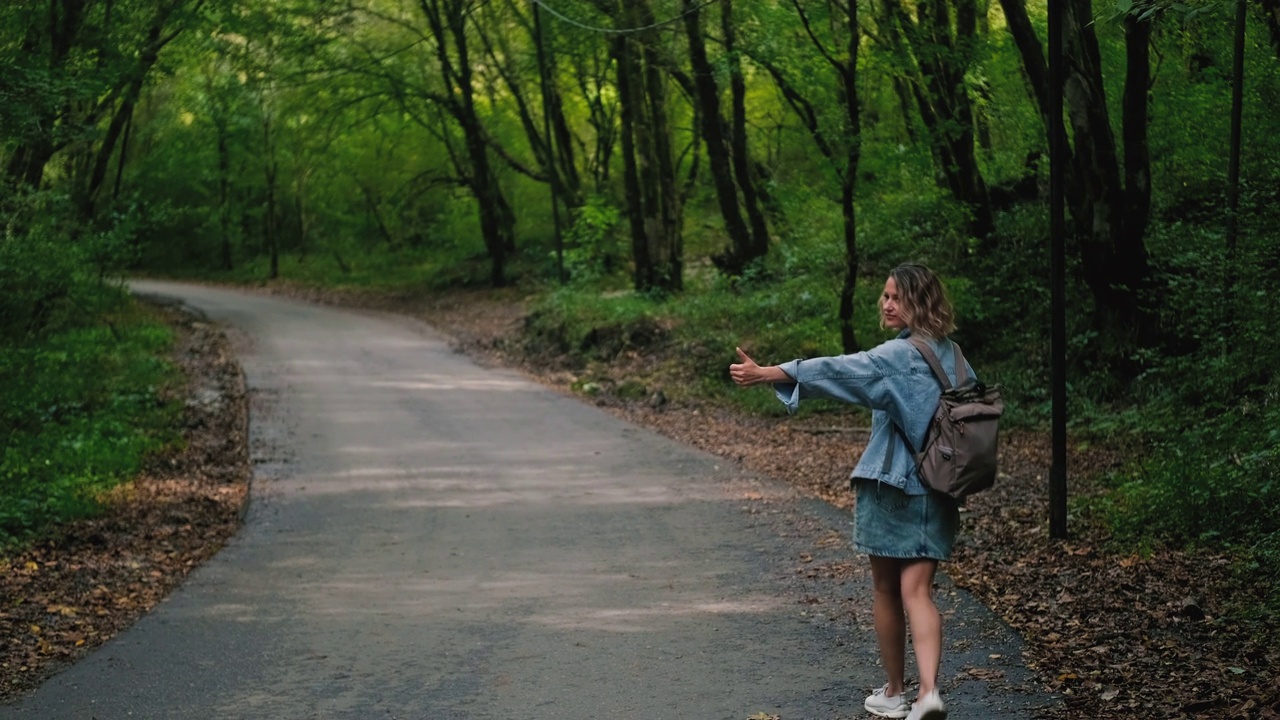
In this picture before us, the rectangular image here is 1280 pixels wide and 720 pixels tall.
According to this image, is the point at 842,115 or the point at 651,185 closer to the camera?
the point at 842,115

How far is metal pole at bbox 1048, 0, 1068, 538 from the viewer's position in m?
8.48

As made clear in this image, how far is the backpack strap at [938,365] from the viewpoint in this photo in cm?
476

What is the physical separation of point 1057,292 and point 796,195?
1241 cm

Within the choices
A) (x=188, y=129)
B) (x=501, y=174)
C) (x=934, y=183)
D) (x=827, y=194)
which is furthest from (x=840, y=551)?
(x=188, y=129)

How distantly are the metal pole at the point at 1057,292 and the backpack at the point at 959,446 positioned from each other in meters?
4.06

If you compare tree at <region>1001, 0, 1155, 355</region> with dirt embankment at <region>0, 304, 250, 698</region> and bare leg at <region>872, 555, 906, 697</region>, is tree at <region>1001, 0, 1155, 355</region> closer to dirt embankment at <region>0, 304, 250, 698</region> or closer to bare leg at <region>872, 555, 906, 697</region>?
bare leg at <region>872, 555, 906, 697</region>

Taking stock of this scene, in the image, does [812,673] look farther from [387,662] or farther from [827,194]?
[827,194]

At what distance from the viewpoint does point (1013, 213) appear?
19.9 metres

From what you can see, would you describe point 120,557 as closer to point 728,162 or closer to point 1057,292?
point 1057,292

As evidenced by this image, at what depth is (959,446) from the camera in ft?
15.2

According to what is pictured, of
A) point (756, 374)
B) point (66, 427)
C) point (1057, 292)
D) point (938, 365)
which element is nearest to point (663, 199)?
point (66, 427)

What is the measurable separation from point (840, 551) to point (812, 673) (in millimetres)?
2965

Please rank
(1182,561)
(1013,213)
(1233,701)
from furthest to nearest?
(1013,213) < (1182,561) < (1233,701)

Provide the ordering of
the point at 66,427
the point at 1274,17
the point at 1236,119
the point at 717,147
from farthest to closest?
1. the point at 717,147
2. the point at 66,427
3. the point at 1236,119
4. the point at 1274,17
